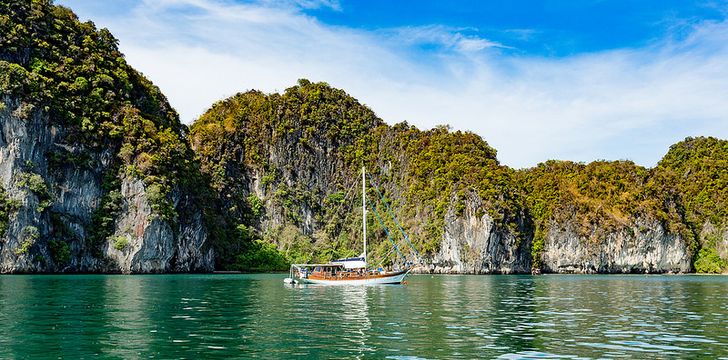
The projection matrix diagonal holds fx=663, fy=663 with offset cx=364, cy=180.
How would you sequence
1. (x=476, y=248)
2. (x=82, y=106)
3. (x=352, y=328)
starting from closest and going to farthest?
1. (x=352, y=328)
2. (x=82, y=106)
3. (x=476, y=248)

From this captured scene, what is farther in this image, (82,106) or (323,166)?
(323,166)

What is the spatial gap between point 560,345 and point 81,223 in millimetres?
90174

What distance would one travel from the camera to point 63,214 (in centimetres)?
9719

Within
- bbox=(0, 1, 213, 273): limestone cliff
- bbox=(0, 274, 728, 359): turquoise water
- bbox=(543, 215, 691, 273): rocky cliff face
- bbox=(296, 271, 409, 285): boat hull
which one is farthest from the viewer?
bbox=(543, 215, 691, 273): rocky cliff face

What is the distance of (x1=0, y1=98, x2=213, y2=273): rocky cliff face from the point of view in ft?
293

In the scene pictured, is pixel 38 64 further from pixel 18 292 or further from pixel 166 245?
pixel 18 292

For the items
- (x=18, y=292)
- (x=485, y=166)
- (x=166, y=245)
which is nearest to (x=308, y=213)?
(x=485, y=166)

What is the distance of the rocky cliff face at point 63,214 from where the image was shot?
89375 mm

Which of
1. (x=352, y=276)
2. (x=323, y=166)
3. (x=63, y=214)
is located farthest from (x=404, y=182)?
(x=352, y=276)

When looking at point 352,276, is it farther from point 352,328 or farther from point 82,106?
point 82,106

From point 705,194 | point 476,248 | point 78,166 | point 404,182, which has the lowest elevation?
point 476,248

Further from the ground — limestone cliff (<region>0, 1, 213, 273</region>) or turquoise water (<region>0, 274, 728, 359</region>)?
limestone cliff (<region>0, 1, 213, 273</region>)

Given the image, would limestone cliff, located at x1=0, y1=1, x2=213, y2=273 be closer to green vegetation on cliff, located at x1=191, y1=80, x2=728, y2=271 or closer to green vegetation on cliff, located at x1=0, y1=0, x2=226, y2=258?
green vegetation on cliff, located at x1=0, y1=0, x2=226, y2=258

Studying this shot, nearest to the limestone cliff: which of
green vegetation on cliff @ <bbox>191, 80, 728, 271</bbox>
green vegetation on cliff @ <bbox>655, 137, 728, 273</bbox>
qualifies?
green vegetation on cliff @ <bbox>191, 80, 728, 271</bbox>
